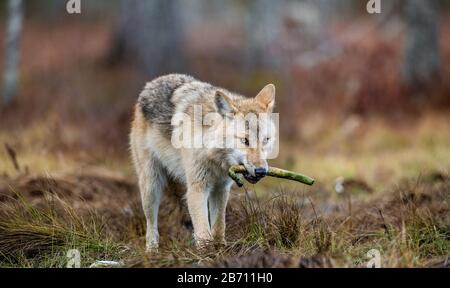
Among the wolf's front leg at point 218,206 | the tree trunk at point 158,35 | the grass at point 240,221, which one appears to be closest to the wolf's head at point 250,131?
the grass at point 240,221

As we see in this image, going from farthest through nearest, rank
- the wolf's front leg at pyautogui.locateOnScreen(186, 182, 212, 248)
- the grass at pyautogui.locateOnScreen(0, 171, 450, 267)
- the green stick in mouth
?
1. the wolf's front leg at pyautogui.locateOnScreen(186, 182, 212, 248)
2. the green stick in mouth
3. the grass at pyautogui.locateOnScreen(0, 171, 450, 267)

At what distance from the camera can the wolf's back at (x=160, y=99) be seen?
7043mm

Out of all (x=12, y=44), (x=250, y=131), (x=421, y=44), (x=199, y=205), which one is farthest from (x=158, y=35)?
(x=250, y=131)

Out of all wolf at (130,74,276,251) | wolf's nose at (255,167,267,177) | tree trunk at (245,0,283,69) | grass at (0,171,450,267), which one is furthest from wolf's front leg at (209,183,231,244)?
tree trunk at (245,0,283,69)

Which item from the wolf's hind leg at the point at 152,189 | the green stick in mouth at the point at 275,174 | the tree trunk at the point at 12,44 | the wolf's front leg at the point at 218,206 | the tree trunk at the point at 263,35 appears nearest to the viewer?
the green stick in mouth at the point at 275,174

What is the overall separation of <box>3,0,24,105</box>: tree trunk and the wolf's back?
8.22 meters

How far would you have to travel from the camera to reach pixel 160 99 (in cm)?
720

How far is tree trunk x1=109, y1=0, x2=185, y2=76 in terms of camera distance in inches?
609

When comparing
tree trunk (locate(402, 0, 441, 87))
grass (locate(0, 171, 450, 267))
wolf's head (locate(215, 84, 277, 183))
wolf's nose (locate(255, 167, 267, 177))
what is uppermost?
tree trunk (locate(402, 0, 441, 87))

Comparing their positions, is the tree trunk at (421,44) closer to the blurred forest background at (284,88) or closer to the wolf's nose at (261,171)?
the blurred forest background at (284,88)

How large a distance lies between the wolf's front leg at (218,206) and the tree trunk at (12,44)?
950 centimetres

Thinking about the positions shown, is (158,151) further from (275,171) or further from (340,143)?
(340,143)

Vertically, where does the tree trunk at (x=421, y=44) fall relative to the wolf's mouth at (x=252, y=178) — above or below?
above

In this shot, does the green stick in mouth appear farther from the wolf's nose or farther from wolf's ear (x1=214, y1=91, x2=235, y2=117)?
wolf's ear (x1=214, y1=91, x2=235, y2=117)
